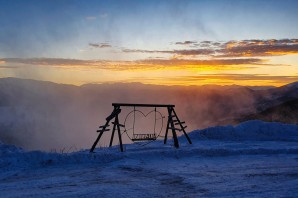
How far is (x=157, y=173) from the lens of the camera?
1287cm

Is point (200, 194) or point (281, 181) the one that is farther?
point (281, 181)

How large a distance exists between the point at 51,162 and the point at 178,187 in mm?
6189

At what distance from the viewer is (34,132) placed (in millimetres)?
120625

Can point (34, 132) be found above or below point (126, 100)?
below

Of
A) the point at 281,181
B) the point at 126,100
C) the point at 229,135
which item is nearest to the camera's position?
the point at 281,181

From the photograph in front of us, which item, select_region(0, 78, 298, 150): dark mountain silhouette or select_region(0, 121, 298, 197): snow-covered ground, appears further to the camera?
select_region(0, 78, 298, 150): dark mountain silhouette

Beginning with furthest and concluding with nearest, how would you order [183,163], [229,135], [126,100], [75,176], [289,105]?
[126,100] → [289,105] → [229,135] → [183,163] → [75,176]

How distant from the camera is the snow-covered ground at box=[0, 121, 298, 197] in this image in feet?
33.2

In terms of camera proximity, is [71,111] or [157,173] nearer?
[157,173]

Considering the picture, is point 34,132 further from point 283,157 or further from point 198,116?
point 283,157

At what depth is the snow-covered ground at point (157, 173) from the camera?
10120 mm

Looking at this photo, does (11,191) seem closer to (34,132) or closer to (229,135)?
(229,135)

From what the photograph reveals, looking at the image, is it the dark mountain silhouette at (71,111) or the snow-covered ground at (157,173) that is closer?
the snow-covered ground at (157,173)

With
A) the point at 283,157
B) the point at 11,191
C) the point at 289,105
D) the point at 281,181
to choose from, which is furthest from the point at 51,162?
the point at 289,105
